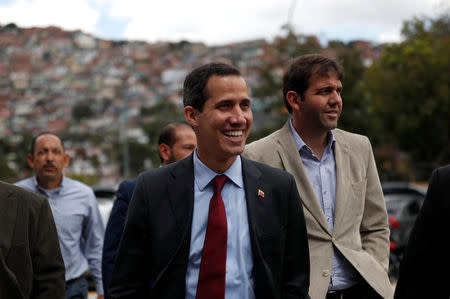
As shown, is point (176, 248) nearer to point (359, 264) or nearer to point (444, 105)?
point (359, 264)

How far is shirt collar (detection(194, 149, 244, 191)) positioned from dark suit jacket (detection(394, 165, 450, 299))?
87 cm

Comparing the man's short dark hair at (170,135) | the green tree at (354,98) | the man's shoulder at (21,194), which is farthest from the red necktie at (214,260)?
the green tree at (354,98)

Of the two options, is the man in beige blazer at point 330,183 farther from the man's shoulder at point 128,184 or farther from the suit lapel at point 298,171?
the man's shoulder at point 128,184

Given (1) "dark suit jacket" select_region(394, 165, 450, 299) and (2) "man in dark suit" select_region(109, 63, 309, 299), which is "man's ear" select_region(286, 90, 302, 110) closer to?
(2) "man in dark suit" select_region(109, 63, 309, 299)

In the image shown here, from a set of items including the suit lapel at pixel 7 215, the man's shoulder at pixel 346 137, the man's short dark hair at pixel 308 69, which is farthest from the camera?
the man's shoulder at pixel 346 137

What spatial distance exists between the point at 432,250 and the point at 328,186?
1557mm

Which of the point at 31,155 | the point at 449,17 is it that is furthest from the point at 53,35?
the point at 31,155

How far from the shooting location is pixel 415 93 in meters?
32.8

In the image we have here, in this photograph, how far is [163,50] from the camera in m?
188

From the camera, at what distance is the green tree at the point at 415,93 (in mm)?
32438

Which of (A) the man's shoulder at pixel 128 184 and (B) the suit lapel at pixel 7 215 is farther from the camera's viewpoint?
(A) the man's shoulder at pixel 128 184

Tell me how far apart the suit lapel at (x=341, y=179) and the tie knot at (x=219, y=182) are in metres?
1.00

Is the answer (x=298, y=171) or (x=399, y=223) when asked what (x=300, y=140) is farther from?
(x=399, y=223)

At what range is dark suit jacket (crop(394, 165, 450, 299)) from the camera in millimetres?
2328
